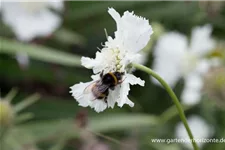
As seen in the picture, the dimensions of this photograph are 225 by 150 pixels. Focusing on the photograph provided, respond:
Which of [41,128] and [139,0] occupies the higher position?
[139,0]

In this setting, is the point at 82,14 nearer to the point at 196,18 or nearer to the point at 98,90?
the point at 196,18

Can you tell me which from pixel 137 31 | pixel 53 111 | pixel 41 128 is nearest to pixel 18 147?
pixel 41 128

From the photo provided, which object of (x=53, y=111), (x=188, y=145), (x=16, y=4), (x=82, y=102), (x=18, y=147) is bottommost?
(x=82, y=102)

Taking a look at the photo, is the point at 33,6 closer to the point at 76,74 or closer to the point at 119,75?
the point at 76,74

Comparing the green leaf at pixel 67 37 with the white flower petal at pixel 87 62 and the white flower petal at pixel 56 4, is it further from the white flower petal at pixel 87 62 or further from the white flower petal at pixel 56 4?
the white flower petal at pixel 87 62

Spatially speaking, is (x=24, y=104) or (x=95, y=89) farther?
(x=24, y=104)

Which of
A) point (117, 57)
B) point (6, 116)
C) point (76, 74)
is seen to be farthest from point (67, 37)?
point (117, 57)

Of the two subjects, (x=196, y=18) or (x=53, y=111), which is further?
(x=53, y=111)

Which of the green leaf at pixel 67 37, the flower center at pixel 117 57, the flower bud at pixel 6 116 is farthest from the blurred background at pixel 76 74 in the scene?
the flower center at pixel 117 57
